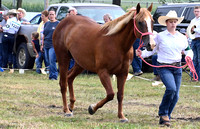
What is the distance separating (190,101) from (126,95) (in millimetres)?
1525

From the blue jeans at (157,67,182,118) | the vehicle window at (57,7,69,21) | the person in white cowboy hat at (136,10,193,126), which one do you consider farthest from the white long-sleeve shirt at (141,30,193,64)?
→ the vehicle window at (57,7,69,21)

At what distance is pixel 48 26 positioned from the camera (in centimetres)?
1296

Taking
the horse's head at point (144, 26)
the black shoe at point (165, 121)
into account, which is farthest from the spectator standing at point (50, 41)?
the black shoe at point (165, 121)

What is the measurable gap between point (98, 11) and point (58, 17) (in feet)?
4.29

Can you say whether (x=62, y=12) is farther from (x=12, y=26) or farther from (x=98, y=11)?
(x=12, y=26)

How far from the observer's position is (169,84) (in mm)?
6773

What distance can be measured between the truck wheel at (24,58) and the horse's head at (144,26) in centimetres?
890

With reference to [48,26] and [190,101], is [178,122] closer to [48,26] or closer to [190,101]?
[190,101]

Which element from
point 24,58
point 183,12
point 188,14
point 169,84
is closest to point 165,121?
point 169,84

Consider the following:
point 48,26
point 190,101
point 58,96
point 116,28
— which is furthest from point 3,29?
point 116,28

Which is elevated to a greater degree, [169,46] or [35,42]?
[169,46]

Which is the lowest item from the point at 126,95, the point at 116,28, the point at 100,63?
the point at 126,95

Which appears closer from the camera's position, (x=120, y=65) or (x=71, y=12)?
(x=120, y=65)

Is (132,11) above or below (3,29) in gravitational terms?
above
